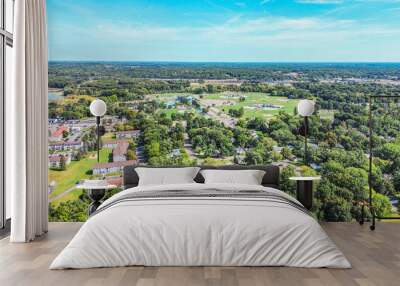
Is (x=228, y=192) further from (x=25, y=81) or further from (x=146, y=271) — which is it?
(x=25, y=81)

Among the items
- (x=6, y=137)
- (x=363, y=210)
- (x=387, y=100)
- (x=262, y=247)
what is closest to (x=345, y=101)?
(x=387, y=100)

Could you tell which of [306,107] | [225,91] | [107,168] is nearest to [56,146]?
[107,168]

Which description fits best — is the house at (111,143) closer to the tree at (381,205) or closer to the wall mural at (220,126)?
the wall mural at (220,126)

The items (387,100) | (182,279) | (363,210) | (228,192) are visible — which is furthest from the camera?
(387,100)

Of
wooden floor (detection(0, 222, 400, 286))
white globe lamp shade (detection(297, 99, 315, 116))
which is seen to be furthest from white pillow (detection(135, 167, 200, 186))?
wooden floor (detection(0, 222, 400, 286))

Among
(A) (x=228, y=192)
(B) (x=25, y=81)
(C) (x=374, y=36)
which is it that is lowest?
(A) (x=228, y=192)

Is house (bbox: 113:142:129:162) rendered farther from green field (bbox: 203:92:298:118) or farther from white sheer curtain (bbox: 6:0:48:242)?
white sheer curtain (bbox: 6:0:48:242)
